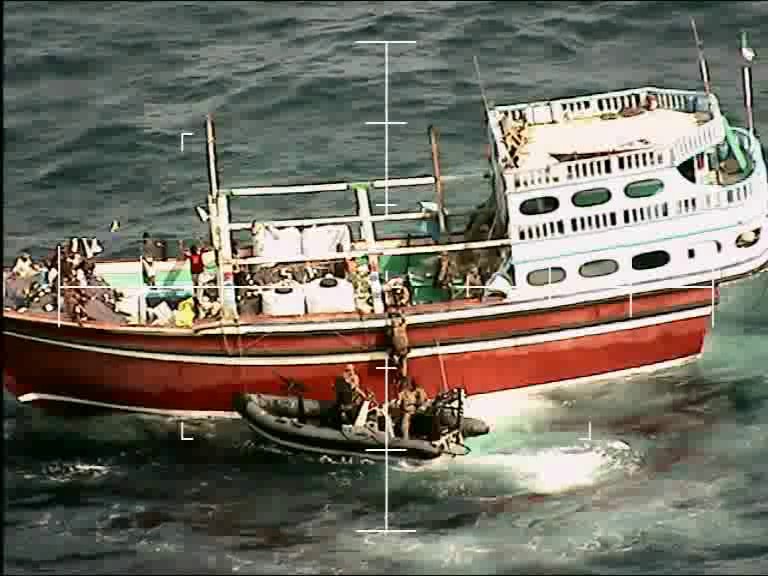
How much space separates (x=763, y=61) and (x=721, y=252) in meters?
19.2

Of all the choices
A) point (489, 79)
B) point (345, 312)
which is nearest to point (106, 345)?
point (345, 312)

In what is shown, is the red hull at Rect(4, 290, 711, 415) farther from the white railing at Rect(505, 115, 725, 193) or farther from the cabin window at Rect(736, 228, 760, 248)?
the white railing at Rect(505, 115, 725, 193)

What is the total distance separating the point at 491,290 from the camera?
150 ft

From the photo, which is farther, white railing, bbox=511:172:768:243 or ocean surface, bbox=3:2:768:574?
white railing, bbox=511:172:768:243

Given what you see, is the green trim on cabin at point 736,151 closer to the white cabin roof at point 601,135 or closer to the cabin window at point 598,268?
the white cabin roof at point 601,135

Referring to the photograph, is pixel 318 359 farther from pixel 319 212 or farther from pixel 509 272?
pixel 319 212

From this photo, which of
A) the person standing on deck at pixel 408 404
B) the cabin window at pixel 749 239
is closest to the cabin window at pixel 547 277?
the person standing on deck at pixel 408 404

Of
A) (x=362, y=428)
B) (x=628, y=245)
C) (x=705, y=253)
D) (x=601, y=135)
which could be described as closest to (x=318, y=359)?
(x=362, y=428)

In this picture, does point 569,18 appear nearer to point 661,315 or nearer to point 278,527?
point 661,315

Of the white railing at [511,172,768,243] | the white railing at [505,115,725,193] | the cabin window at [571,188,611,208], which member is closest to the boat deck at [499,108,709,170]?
the white railing at [505,115,725,193]

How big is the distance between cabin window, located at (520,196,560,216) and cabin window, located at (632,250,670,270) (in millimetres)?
2547

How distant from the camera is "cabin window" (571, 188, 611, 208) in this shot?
45.4 m

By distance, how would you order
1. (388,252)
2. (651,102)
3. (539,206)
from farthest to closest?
(651,102)
(539,206)
(388,252)

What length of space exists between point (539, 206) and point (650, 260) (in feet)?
10.6
